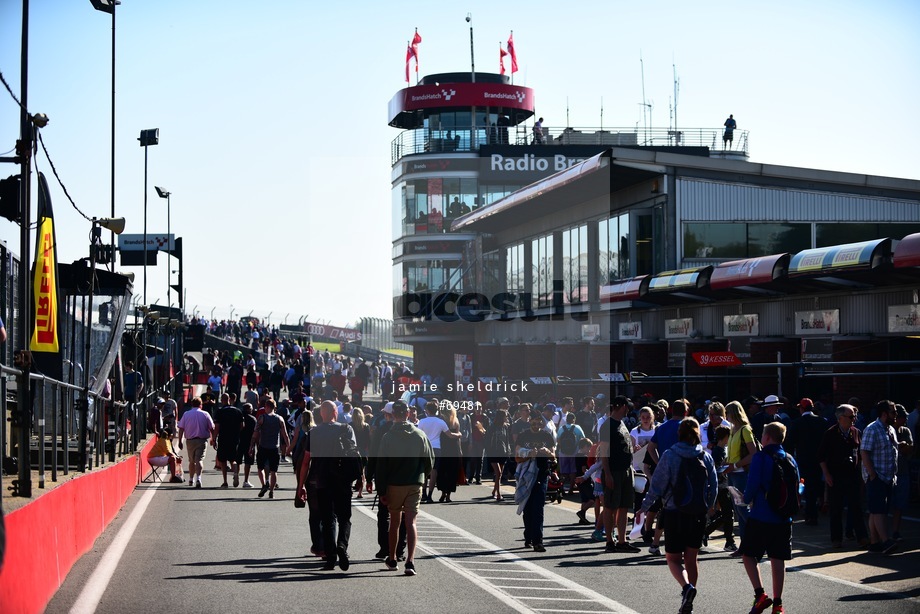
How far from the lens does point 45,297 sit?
13555mm

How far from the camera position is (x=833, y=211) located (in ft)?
120

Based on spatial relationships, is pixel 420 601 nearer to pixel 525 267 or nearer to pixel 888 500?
pixel 888 500

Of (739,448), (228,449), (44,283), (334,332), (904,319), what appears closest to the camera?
(44,283)

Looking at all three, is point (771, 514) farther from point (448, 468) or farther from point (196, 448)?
point (196, 448)

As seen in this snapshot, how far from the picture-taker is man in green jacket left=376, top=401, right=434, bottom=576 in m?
12.8

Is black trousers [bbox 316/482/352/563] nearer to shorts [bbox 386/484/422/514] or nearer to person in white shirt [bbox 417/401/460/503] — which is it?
shorts [bbox 386/484/422/514]

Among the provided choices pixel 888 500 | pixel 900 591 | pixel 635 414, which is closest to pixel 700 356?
pixel 635 414

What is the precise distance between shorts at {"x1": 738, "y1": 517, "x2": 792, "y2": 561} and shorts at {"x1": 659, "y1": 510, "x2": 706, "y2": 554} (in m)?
0.43

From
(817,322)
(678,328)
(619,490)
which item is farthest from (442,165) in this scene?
(619,490)

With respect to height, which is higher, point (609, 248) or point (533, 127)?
point (533, 127)

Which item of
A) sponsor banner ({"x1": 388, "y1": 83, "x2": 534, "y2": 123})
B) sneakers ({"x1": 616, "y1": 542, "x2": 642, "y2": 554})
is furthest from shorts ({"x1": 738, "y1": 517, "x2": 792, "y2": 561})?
sponsor banner ({"x1": 388, "y1": 83, "x2": 534, "y2": 123})

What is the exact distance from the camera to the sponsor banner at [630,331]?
118 ft

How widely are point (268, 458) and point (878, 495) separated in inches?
470

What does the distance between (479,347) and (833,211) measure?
2402 centimetres
